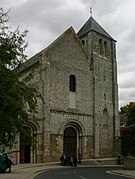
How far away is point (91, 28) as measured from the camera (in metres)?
51.9

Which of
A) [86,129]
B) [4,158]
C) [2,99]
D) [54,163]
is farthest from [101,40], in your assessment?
[2,99]

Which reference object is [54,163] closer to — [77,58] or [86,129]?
[86,129]

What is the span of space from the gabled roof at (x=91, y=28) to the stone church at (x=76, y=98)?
23 cm

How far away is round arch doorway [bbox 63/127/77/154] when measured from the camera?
4441cm

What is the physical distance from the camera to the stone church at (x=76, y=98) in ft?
136

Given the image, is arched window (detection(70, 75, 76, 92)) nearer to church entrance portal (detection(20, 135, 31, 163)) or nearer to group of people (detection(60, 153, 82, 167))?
group of people (detection(60, 153, 82, 167))

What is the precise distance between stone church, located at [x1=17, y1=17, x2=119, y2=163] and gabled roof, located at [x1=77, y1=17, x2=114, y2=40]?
0.23 meters

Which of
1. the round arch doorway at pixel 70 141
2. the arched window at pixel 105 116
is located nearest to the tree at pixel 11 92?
the round arch doorway at pixel 70 141

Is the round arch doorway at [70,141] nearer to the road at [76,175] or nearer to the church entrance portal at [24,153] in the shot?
the church entrance portal at [24,153]

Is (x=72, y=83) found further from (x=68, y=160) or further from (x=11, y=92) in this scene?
(x=11, y=92)

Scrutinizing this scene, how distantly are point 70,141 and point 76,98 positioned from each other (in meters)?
5.86

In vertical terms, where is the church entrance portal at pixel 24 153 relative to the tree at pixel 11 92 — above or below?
below

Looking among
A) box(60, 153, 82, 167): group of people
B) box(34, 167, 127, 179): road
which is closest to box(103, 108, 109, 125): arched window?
box(60, 153, 82, 167): group of people

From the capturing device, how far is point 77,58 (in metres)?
48.0
